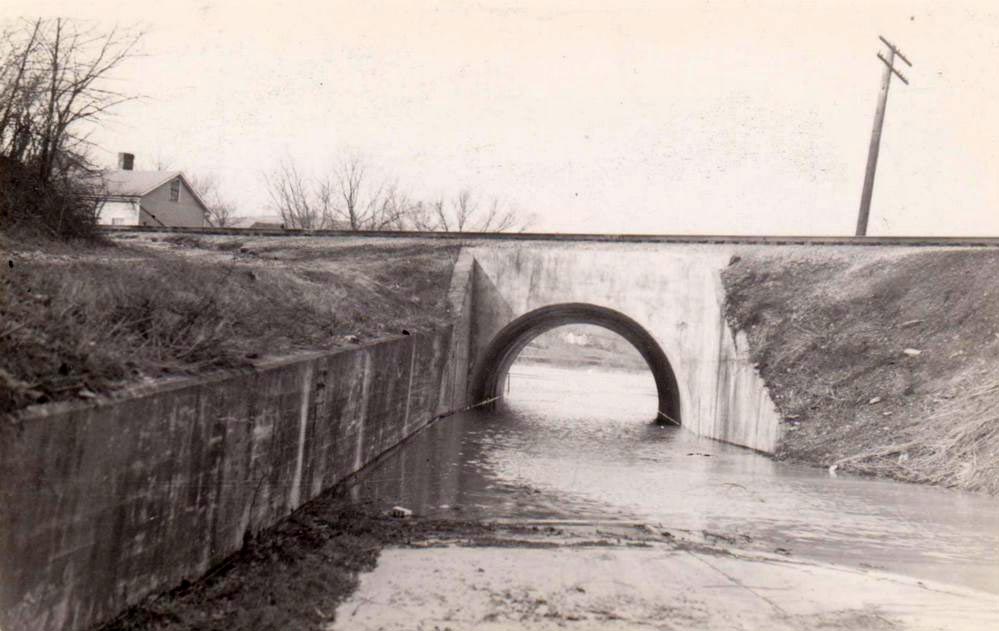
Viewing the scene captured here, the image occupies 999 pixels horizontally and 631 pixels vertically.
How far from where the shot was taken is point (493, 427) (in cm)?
1948

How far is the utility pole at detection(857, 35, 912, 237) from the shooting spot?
23894 millimetres

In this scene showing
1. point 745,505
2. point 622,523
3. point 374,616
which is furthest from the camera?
point 745,505

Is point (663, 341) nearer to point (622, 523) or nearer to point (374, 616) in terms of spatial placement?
point (622, 523)

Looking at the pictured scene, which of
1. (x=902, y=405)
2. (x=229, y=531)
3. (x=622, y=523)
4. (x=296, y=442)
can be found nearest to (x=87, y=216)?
(x=296, y=442)

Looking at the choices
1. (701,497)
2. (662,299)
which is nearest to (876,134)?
(662,299)

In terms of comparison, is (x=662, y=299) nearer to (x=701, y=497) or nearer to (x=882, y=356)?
(x=882, y=356)

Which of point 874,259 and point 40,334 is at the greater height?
point 874,259

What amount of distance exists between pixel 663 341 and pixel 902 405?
6205mm

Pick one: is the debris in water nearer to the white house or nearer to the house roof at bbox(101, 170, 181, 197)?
the white house

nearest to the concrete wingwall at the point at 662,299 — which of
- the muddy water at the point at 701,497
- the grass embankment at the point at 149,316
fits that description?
the muddy water at the point at 701,497

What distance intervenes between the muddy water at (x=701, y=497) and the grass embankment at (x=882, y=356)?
0.81m

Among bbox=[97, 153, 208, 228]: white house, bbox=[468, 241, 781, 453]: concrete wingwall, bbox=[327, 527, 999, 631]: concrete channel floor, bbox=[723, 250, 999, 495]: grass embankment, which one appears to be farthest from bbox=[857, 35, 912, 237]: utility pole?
bbox=[97, 153, 208, 228]: white house

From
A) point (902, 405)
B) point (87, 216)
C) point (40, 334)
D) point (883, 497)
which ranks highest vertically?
point (87, 216)

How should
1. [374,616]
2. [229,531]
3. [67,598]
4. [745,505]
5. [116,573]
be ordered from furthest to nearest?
[745,505]
[229,531]
[374,616]
[116,573]
[67,598]
